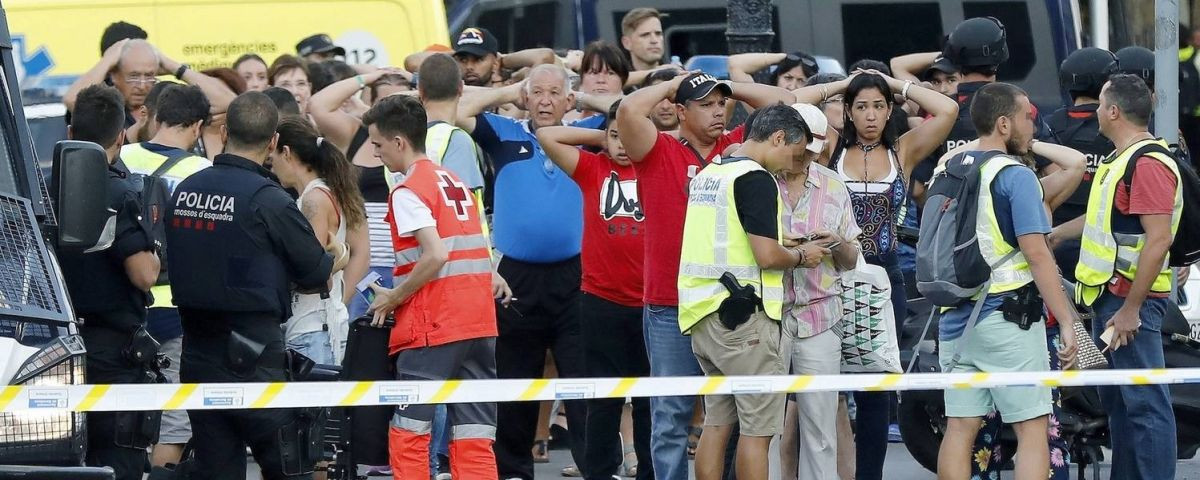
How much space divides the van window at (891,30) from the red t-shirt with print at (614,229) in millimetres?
9134

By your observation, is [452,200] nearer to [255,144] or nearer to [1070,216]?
[255,144]

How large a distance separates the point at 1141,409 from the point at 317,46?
6198 millimetres

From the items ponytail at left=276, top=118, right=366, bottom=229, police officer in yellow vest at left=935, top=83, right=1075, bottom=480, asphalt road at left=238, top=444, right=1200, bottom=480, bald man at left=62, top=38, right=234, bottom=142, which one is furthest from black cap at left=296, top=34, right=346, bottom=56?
police officer in yellow vest at left=935, top=83, right=1075, bottom=480

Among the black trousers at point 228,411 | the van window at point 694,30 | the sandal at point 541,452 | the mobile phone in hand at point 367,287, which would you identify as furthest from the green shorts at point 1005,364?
the van window at point 694,30

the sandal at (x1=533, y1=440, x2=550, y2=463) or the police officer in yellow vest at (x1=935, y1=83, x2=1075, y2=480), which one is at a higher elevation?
the police officer in yellow vest at (x1=935, y1=83, x2=1075, y2=480)

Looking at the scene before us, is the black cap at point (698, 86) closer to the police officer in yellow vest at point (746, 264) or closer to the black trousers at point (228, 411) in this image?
the police officer in yellow vest at point (746, 264)

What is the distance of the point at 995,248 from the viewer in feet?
25.8

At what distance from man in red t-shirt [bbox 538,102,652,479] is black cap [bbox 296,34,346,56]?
13.1 ft

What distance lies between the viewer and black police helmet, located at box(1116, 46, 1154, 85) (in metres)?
10.2

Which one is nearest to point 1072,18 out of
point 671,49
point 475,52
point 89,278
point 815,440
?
point 671,49

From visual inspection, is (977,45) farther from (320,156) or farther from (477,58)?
(320,156)

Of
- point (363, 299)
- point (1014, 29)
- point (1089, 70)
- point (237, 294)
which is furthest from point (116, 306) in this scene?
point (1014, 29)

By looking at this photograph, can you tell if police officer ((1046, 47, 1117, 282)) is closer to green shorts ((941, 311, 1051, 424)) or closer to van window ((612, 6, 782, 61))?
green shorts ((941, 311, 1051, 424))

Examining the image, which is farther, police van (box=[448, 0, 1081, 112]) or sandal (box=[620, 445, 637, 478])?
police van (box=[448, 0, 1081, 112])
